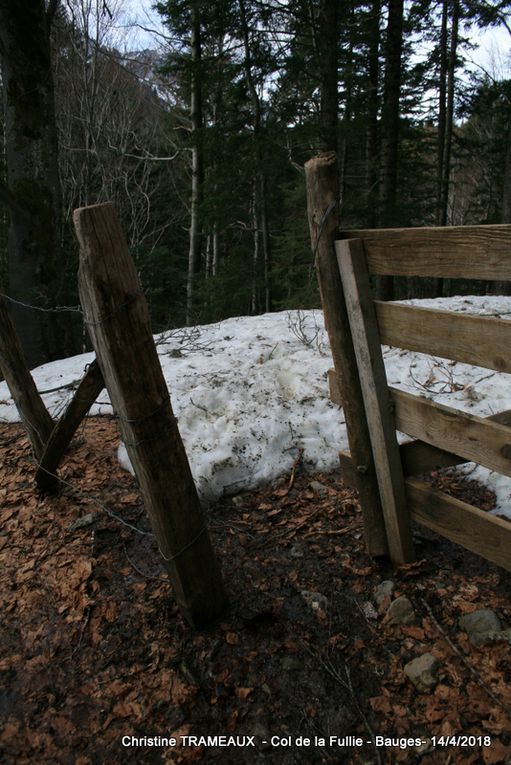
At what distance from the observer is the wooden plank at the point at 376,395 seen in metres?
2.40

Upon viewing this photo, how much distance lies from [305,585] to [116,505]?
1607 mm

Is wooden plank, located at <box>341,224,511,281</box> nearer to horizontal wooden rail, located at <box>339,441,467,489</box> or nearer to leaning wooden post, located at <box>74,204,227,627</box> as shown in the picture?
horizontal wooden rail, located at <box>339,441,467,489</box>

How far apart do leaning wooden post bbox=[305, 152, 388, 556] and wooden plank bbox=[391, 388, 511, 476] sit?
0.81ft

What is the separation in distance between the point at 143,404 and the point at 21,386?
6.60ft

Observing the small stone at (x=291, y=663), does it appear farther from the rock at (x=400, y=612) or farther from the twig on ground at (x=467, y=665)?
the twig on ground at (x=467, y=665)

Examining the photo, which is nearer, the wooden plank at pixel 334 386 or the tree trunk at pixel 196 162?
the wooden plank at pixel 334 386

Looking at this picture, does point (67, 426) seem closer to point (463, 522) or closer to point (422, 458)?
point (422, 458)

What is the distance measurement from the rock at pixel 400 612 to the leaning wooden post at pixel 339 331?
0.35m

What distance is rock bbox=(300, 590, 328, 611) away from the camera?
273 cm

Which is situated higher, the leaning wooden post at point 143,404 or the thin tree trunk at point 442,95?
the thin tree trunk at point 442,95

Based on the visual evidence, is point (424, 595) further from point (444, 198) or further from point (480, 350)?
point (444, 198)

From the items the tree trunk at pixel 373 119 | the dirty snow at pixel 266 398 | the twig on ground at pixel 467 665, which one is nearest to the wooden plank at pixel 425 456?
the twig on ground at pixel 467 665

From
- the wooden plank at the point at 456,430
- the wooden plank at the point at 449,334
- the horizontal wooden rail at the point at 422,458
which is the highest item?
the wooden plank at the point at 449,334

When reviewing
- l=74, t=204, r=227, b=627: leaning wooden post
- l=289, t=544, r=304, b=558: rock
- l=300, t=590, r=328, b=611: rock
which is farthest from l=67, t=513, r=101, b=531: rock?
l=300, t=590, r=328, b=611: rock
